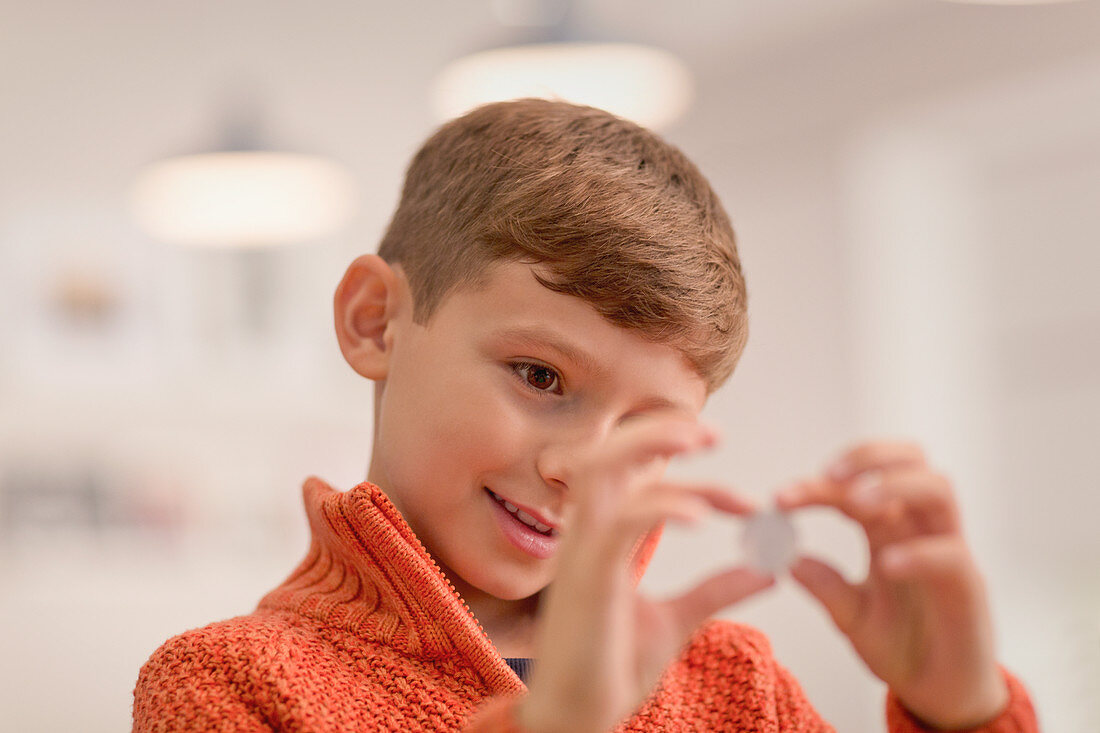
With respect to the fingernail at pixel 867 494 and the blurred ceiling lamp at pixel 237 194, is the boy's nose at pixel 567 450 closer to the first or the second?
the fingernail at pixel 867 494

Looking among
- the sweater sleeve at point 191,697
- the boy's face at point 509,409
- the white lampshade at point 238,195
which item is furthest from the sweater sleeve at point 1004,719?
the white lampshade at point 238,195

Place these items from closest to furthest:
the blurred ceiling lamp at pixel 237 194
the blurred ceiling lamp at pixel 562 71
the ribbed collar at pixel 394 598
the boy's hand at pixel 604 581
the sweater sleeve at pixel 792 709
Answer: the boy's hand at pixel 604 581 < the ribbed collar at pixel 394 598 < the sweater sleeve at pixel 792 709 < the blurred ceiling lamp at pixel 562 71 < the blurred ceiling lamp at pixel 237 194

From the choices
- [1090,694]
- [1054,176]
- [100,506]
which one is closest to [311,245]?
[100,506]

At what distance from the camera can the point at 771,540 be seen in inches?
24.8

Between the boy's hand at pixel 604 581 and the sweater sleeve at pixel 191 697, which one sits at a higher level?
the boy's hand at pixel 604 581

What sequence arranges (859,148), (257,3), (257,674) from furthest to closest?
1. (859,148)
2. (257,3)
3. (257,674)

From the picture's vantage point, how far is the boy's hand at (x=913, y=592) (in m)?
0.65

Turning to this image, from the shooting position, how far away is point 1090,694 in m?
2.55

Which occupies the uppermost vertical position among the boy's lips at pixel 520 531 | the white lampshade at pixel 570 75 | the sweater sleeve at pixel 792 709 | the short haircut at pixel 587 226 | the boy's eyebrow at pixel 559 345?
the white lampshade at pixel 570 75

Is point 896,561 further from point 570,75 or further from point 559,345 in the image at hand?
point 570,75

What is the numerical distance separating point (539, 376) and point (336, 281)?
177 cm

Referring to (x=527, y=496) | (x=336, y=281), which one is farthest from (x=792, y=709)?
(x=336, y=281)

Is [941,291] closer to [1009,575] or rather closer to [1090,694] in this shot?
[1009,575]

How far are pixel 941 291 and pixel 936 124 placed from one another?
42 centimetres
